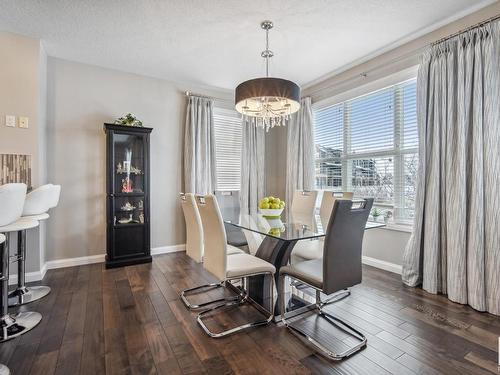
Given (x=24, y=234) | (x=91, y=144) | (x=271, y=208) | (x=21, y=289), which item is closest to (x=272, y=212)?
(x=271, y=208)

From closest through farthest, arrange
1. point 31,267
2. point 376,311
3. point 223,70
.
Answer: point 376,311
point 31,267
point 223,70

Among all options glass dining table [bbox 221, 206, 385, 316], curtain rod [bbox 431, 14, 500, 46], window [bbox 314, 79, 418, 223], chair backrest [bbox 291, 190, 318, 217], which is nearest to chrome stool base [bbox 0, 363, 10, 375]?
glass dining table [bbox 221, 206, 385, 316]

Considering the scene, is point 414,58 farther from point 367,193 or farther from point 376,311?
point 376,311

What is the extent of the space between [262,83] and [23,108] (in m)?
2.72

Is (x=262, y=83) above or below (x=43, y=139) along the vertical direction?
above

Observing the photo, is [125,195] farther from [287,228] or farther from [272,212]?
[287,228]

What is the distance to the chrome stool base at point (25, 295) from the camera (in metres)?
2.39

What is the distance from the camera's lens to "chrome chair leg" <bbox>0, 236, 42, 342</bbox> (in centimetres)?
183

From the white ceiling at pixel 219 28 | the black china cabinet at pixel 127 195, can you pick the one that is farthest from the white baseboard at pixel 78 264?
the white ceiling at pixel 219 28

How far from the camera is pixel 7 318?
1.96 metres

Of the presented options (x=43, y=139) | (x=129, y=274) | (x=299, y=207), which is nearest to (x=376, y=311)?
(x=299, y=207)

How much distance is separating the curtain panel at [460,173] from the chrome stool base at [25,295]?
3.80 m

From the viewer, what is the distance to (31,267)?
9.62 feet

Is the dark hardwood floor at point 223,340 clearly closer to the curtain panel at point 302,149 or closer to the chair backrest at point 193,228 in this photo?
the chair backrest at point 193,228
